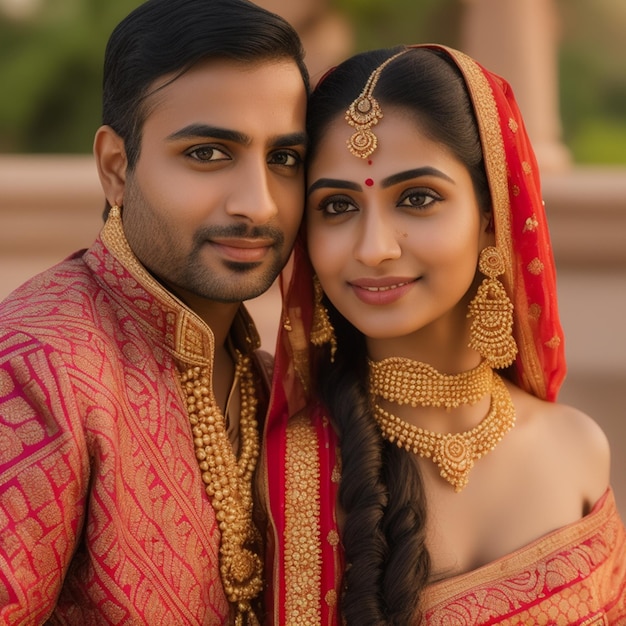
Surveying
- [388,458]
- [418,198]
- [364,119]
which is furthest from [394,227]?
[388,458]

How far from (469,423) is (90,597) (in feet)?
2.25

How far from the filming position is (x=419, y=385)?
1782 millimetres

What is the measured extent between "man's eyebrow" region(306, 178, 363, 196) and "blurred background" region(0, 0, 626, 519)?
4.93ft

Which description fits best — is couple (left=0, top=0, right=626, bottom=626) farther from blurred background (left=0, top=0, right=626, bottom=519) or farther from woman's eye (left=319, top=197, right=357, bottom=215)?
blurred background (left=0, top=0, right=626, bottom=519)

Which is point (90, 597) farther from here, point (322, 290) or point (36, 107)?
point (36, 107)

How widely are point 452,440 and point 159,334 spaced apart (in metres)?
0.51

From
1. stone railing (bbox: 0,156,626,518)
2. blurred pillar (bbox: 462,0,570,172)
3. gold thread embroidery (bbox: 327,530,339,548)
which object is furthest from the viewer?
blurred pillar (bbox: 462,0,570,172)

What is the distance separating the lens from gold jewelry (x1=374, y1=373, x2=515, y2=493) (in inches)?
68.4

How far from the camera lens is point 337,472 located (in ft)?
5.70

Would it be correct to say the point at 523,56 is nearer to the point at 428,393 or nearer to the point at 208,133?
the point at 428,393

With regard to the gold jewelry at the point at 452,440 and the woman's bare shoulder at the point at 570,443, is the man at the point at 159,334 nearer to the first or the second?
the gold jewelry at the point at 452,440

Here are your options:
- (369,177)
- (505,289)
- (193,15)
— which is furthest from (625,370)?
(193,15)

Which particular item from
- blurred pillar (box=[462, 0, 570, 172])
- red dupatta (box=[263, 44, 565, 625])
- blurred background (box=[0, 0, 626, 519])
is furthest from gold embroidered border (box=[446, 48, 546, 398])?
blurred pillar (box=[462, 0, 570, 172])

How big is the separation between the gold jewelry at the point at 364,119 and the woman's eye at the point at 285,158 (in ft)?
0.33
